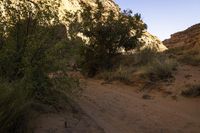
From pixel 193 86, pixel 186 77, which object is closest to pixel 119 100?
pixel 193 86

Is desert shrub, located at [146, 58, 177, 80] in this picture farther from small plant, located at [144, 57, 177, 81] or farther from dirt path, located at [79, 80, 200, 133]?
dirt path, located at [79, 80, 200, 133]

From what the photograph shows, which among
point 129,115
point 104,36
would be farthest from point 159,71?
point 129,115

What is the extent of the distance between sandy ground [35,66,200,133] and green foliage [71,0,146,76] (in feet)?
10.8

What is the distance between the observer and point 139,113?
27.5 ft

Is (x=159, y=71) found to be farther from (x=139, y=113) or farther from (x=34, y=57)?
(x=34, y=57)

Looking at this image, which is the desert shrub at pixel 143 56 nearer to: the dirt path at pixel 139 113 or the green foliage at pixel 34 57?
the dirt path at pixel 139 113

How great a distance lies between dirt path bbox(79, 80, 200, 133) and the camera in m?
7.17

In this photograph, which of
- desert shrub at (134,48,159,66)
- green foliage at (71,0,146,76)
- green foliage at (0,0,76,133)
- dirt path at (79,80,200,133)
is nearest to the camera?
green foliage at (0,0,76,133)

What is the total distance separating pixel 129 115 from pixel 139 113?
426 millimetres

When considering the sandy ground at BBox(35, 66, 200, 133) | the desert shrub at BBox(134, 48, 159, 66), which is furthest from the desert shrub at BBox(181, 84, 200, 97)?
the desert shrub at BBox(134, 48, 159, 66)

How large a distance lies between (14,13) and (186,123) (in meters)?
4.52

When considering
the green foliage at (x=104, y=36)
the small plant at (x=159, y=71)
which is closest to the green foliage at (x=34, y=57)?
the small plant at (x=159, y=71)

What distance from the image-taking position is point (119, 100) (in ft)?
30.8

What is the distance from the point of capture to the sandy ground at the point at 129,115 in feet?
19.6
